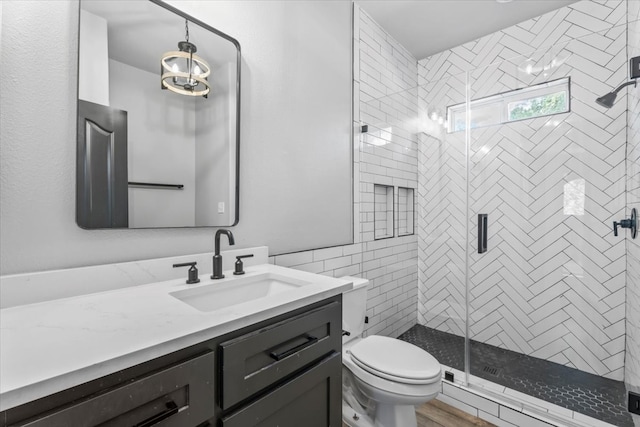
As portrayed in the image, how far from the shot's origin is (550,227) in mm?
2307

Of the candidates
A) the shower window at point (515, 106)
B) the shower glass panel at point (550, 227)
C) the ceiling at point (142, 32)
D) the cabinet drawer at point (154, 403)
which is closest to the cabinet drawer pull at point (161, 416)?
the cabinet drawer at point (154, 403)

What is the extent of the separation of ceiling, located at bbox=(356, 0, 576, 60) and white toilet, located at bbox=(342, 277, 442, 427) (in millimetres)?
2169

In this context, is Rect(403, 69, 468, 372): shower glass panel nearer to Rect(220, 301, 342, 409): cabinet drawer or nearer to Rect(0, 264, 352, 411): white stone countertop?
Rect(220, 301, 342, 409): cabinet drawer

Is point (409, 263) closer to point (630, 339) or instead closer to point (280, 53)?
point (630, 339)

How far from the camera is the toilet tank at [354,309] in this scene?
5.66 ft

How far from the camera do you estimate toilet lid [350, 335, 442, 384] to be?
1392 millimetres

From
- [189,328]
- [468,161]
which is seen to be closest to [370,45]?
[468,161]

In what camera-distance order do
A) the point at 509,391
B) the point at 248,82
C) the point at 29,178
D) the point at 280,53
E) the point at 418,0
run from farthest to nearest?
the point at 418,0
the point at 509,391
the point at 280,53
the point at 248,82
the point at 29,178

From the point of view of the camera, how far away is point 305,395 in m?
0.94

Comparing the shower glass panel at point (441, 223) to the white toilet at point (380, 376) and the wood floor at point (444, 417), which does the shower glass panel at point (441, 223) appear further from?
the white toilet at point (380, 376)

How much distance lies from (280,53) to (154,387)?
1684mm

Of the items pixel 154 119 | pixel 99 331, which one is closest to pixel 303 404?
pixel 99 331

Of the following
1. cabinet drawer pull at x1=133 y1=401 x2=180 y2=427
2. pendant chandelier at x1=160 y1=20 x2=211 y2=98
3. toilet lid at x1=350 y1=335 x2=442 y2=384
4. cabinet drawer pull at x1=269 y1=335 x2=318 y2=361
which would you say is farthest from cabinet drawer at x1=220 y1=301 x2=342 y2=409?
pendant chandelier at x1=160 y1=20 x2=211 y2=98

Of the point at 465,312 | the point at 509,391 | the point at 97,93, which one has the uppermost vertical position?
the point at 97,93
